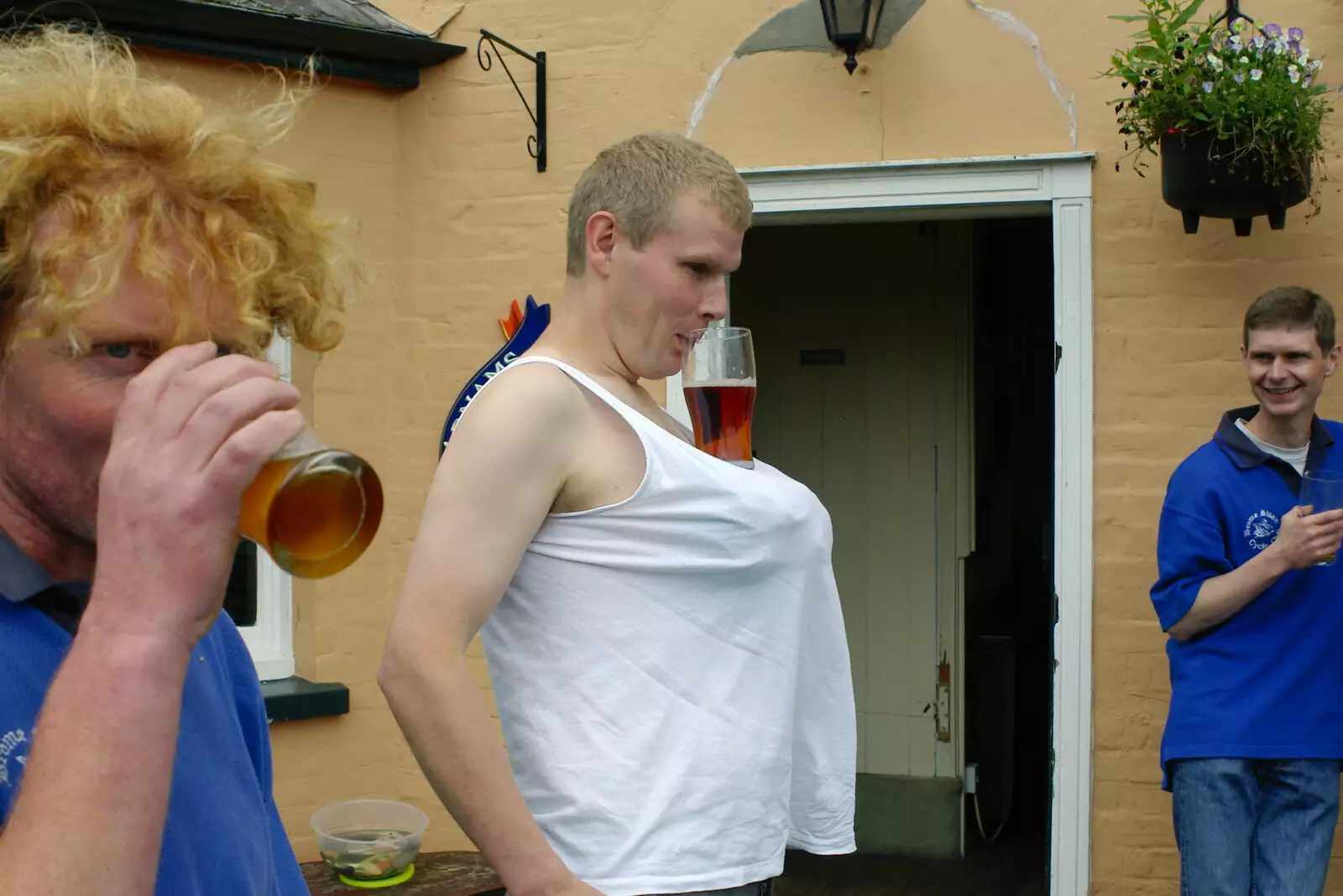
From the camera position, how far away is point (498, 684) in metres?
1.91

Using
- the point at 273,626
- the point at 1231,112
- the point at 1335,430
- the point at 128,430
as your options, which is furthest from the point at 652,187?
the point at 273,626

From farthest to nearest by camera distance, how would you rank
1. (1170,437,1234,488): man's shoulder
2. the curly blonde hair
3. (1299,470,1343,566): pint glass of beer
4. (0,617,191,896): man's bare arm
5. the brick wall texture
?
the brick wall texture → (1170,437,1234,488): man's shoulder → (1299,470,1343,566): pint glass of beer → the curly blonde hair → (0,617,191,896): man's bare arm

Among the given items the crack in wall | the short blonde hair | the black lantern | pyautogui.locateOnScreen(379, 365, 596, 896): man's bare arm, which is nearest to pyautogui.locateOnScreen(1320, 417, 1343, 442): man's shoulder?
the crack in wall

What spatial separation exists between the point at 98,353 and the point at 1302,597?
3.24 metres

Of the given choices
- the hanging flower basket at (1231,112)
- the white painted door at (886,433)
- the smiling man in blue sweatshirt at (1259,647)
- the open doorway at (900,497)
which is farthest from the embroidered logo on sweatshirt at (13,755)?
the white painted door at (886,433)

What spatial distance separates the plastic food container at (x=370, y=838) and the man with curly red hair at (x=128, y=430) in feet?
10.0

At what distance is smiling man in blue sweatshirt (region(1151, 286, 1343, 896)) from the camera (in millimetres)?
3447

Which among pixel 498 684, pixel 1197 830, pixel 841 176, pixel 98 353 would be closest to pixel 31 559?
pixel 98 353

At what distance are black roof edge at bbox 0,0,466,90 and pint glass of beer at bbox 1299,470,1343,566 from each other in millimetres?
3118

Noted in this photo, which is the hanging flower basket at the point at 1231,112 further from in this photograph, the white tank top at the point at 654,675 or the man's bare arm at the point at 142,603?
the man's bare arm at the point at 142,603

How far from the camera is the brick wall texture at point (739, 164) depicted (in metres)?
4.21

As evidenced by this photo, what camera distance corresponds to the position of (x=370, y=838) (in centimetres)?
425

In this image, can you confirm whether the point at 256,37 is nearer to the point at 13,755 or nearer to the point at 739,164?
the point at 739,164

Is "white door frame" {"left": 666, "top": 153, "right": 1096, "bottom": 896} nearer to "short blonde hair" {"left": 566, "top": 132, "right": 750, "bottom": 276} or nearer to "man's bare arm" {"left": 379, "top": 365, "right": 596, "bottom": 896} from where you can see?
"short blonde hair" {"left": 566, "top": 132, "right": 750, "bottom": 276}
